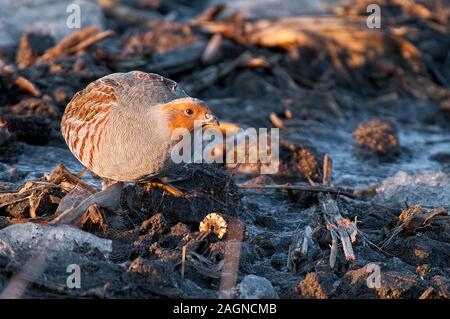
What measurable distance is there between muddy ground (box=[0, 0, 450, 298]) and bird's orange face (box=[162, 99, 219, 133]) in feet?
2.52

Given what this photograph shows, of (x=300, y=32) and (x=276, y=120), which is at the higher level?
(x=300, y=32)

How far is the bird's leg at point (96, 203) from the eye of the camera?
5.08 m

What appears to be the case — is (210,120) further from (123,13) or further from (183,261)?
(123,13)

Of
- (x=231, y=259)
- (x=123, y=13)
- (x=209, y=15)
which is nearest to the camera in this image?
(x=231, y=259)

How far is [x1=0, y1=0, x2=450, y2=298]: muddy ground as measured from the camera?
472cm

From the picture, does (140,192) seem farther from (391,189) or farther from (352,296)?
(391,189)

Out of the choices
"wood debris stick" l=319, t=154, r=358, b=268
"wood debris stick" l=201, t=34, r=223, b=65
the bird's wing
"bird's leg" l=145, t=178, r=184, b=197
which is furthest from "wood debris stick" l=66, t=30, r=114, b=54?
"wood debris stick" l=319, t=154, r=358, b=268

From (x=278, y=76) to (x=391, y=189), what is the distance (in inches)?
160

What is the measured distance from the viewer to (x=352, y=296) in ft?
15.1

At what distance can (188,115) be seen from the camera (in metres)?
4.99

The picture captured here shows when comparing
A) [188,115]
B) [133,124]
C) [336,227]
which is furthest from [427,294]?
[133,124]

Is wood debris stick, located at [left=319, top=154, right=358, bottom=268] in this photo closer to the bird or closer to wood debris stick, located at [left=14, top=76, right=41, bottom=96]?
the bird

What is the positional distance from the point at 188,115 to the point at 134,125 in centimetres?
40
